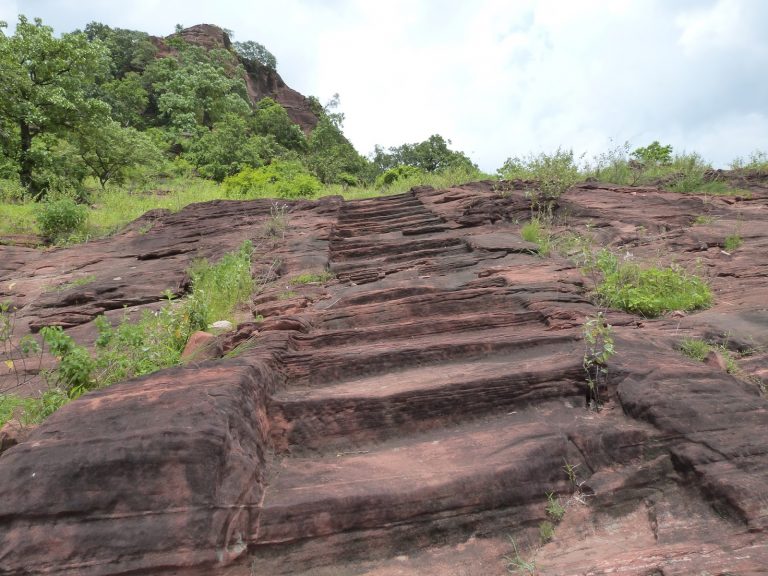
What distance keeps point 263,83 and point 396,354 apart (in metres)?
41.2

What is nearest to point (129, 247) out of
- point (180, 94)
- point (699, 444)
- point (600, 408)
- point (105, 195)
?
point (105, 195)

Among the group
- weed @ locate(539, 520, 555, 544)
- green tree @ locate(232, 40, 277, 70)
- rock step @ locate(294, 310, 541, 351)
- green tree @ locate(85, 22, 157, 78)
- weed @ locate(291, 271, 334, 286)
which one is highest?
green tree @ locate(232, 40, 277, 70)

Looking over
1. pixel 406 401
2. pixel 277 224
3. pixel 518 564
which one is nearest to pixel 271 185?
pixel 277 224

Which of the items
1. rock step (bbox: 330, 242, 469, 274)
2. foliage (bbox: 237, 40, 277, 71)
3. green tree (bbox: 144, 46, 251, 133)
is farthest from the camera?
foliage (bbox: 237, 40, 277, 71)

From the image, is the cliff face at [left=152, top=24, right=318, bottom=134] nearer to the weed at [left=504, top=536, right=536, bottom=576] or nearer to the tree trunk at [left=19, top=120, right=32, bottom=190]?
the tree trunk at [left=19, top=120, right=32, bottom=190]

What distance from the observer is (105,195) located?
11820 millimetres

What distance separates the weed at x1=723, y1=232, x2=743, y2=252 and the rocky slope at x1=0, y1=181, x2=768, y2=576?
5.22 feet

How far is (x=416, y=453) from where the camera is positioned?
100 inches

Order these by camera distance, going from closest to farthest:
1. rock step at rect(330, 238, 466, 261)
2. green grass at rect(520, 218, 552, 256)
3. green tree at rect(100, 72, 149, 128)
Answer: green grass at rect(520, 218, 552, 256), rock step at rect(330, 238, 466, 261), green tree at rect(100, 72, 149, 128)

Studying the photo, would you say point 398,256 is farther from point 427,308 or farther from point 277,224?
point 277,224

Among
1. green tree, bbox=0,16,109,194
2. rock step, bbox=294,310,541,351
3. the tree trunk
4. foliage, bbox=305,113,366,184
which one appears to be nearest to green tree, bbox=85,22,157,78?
foliage, bbox=305,113,366,184

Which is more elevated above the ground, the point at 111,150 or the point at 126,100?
the point at 126,100

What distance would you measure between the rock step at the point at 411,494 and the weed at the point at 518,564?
12 centimetres

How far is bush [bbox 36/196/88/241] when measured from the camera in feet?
28.9
